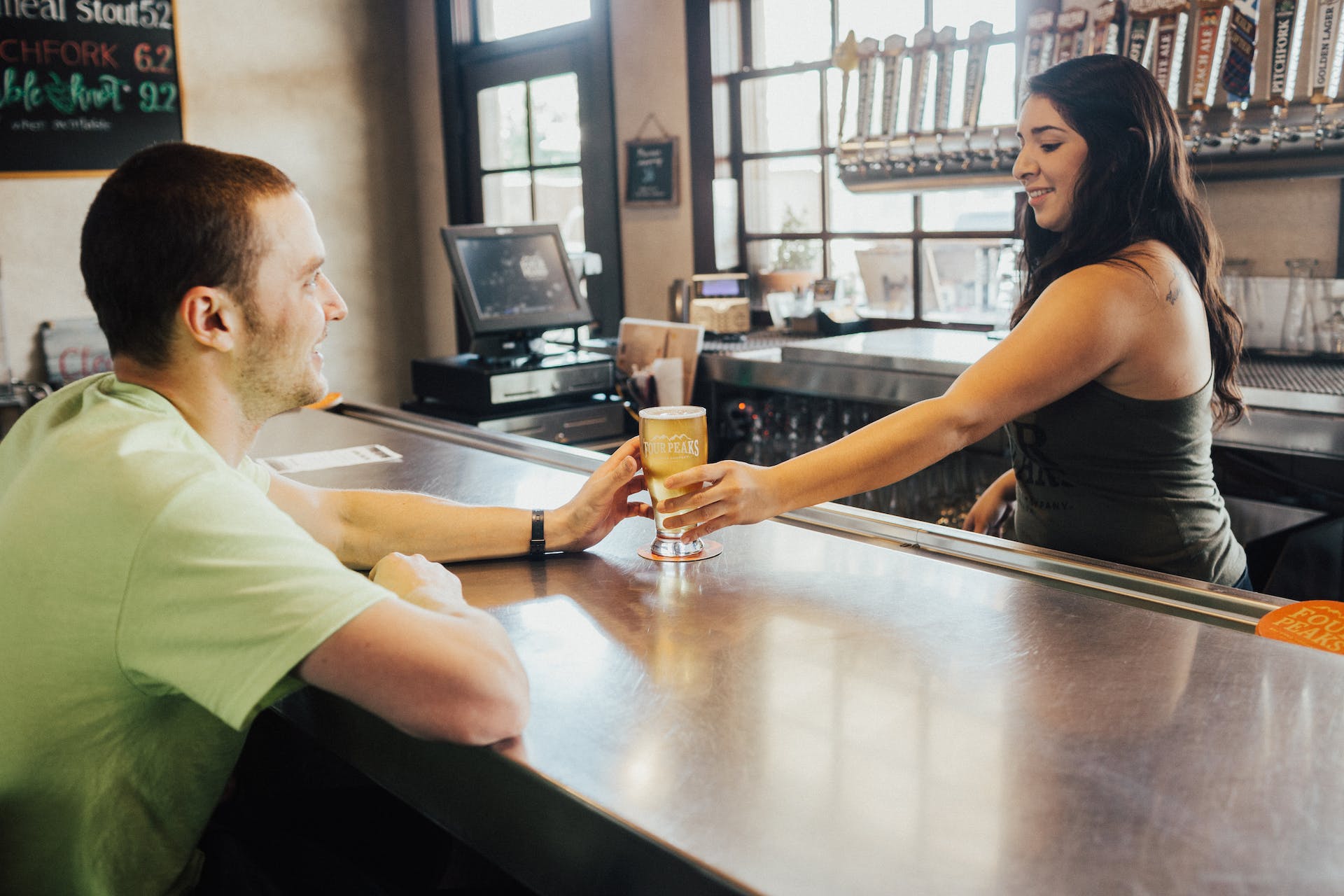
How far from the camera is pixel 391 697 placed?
83cm

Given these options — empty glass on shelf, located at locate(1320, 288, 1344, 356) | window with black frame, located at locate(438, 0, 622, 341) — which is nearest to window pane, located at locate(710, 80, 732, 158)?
window with black frame, located at locate(438, 0, 622, 341)

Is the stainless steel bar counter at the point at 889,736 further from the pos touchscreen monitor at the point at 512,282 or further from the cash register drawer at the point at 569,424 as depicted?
the pos touchscreen monitor at the point at 512,282

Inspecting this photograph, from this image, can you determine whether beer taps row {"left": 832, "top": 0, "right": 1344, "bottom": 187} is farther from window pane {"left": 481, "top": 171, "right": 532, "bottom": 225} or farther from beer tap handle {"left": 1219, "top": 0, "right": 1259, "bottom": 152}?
window pane {"left": 481, "top": 171, "right": 532, "bottom": 225}

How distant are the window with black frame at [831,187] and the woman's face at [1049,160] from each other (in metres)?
1.50

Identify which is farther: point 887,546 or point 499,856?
point 887,546

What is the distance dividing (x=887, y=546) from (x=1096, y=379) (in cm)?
45

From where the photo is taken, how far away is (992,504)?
1927 millimetres

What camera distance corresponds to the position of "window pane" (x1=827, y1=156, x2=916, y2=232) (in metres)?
3.68

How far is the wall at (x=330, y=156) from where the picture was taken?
453 cm

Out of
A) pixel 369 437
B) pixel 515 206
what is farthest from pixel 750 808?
pixel 515 206

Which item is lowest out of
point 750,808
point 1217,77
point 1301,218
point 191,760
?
point 191,760

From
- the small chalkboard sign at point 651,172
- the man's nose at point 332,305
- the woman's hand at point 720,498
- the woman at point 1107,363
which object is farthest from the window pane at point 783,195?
the man's nose at point 332,305

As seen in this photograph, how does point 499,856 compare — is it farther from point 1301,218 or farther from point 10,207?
point 10,207

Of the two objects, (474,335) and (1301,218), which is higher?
(1301,218)
